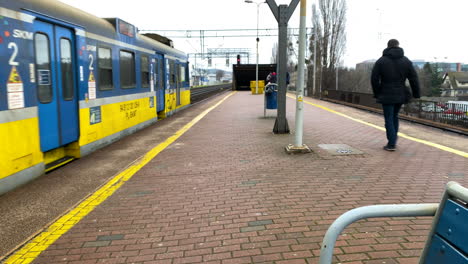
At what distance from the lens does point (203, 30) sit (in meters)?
40.8

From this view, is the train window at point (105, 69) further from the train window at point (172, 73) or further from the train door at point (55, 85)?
the train window at point (172, 73)

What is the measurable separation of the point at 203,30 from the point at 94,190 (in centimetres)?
3755

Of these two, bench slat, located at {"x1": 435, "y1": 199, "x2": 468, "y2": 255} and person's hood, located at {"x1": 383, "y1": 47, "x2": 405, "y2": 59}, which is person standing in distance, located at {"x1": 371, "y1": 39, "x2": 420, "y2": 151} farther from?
bench slat, located at {"x1": 435, "y1": 199, "x2": 468, "y2": 255}

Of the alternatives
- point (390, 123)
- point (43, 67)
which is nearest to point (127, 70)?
point (43, 67)

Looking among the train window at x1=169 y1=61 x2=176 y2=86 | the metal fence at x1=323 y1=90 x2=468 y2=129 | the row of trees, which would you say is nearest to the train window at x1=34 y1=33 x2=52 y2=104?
the train window at x1=169 y1=61 x2=176 y2=86

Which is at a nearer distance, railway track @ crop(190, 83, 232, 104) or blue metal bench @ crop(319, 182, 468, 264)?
blue metal bench @ crop(319, 182, 468, 264)

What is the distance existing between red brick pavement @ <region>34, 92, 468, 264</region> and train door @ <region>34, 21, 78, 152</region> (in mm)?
1592

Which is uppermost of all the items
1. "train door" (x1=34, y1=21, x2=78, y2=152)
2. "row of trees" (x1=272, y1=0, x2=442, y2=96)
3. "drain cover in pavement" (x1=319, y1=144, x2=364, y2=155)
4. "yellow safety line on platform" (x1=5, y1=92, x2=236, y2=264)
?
"row of trees" (x1=272, y1=0, x2=442, y2=96)

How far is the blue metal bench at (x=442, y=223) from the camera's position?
176 centimetres

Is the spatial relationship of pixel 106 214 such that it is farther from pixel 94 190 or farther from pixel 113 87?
pixel 113 87

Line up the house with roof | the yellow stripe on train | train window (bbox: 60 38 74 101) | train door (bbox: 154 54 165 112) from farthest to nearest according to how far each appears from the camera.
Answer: the house with roof < train door (bbox: 154 54 165 112) < train window (bbox: 60 38 74 101) < the yellow stripe on train

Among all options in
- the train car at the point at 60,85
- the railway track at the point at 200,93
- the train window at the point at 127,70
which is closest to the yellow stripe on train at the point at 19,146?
the train car at the point at 60,85

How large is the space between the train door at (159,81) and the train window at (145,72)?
878 mm

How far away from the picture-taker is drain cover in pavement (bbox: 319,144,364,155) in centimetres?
702
